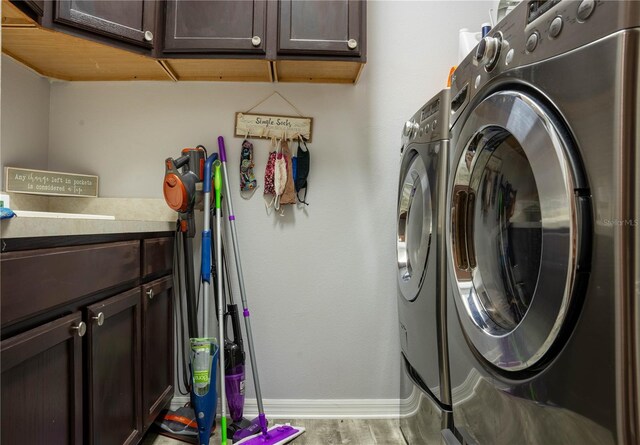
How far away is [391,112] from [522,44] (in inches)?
46.2

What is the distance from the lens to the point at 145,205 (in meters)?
1.92

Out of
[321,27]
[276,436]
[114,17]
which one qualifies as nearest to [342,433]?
[276,436]

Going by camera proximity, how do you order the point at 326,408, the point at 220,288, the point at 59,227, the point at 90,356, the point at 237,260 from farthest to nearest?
1. the point at 326,408
2. the point at 237,260
3. the point at 220,288
4. the point at 90,356
5. the point at 59,227

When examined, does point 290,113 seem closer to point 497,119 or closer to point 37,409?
point 497,119

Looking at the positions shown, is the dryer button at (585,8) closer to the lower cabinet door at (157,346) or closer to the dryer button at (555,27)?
the dryer button at (555,27)

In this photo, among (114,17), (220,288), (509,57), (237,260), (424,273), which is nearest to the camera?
(509,57)

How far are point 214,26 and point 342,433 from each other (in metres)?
1.81

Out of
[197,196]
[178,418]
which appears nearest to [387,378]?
[178,418]

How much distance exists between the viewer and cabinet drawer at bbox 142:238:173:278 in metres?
1.50

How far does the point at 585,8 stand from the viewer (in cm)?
63

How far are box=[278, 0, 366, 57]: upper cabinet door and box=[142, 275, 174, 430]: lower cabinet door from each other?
1100mm

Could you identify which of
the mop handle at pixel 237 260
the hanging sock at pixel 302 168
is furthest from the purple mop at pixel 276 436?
the hanging sock at pixel 302 168

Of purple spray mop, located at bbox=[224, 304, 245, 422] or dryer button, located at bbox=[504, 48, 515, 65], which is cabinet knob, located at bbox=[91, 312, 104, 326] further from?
dryer button, located at bbox=[504, 48, 515, 65]

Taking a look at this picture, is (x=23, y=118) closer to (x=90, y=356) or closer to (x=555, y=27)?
(x=90, y=356)
